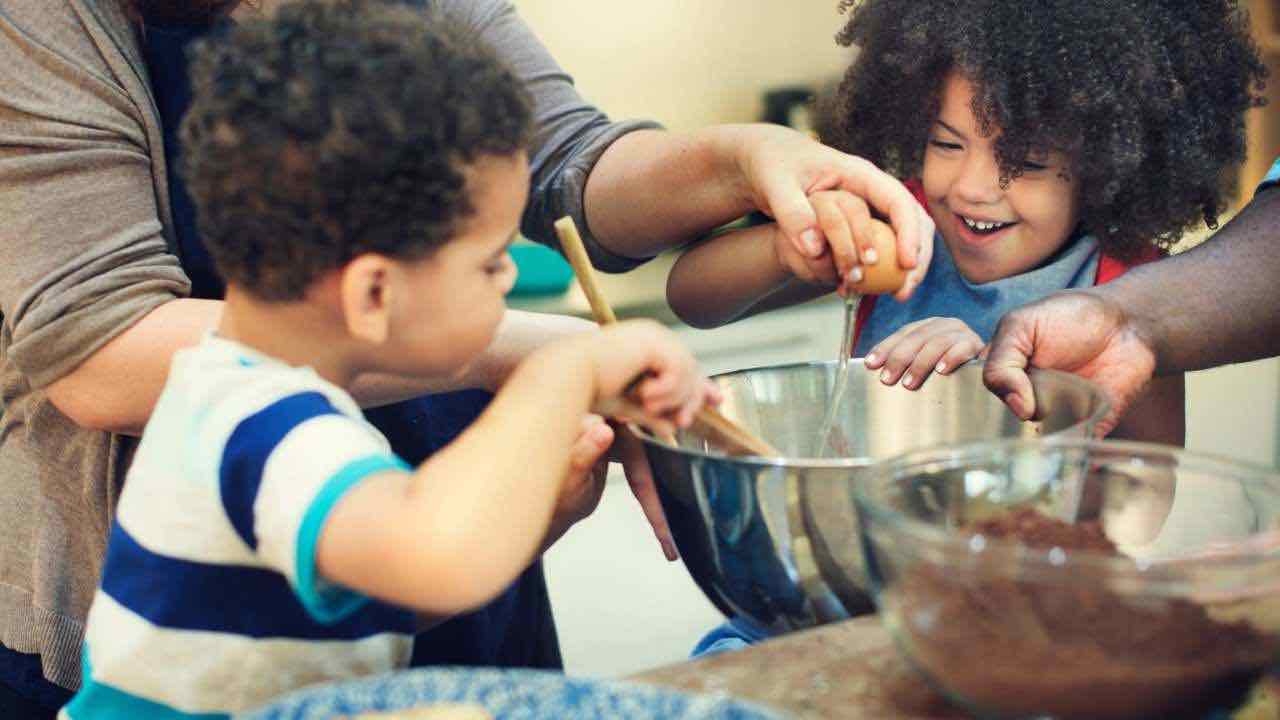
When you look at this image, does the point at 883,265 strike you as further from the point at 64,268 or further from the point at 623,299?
the point at 623,299

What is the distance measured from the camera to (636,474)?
96cm

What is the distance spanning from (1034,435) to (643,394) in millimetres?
314

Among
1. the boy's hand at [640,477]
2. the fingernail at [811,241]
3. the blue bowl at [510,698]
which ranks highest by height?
the fingernail at [811,241]

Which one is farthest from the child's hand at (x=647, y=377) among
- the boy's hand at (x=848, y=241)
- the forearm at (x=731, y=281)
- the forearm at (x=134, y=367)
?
the forearm at (x=731, y=281)

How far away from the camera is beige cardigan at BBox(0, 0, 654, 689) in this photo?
91cm

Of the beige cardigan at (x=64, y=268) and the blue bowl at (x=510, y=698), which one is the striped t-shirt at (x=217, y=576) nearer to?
the blue bowl at (x=510, y=698)

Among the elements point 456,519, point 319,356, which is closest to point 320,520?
point 456,519

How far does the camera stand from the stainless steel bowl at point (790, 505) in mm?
707

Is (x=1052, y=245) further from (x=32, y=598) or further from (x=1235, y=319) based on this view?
(x=32, y=598)

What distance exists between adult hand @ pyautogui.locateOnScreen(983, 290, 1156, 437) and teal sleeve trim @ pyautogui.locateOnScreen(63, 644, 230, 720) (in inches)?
22.0

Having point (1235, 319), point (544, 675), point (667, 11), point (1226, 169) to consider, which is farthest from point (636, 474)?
point (667, 11)

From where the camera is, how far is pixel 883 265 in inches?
36.9

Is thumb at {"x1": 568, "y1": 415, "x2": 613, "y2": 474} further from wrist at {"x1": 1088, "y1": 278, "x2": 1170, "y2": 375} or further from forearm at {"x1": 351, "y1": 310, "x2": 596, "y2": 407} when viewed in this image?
wrist at {"x1": 1088, "y1": 278, "x2": 1170, "y2": 375}

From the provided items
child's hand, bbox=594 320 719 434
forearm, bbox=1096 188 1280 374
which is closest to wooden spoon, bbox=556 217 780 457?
child's hand, bbox=594 320 719 434
